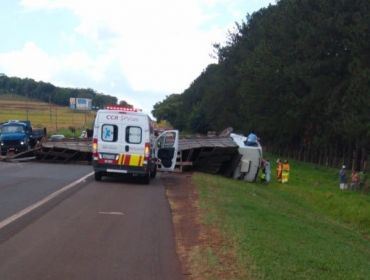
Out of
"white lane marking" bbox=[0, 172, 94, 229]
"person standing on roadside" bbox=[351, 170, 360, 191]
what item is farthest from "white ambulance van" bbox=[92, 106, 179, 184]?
"person standing on roadside" bbox=[351, 170, 360, 191]

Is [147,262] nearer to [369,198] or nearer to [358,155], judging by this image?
[369,198]

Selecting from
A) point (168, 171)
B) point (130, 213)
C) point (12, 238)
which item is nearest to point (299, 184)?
point (168, 171)

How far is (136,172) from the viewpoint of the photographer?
25.6m

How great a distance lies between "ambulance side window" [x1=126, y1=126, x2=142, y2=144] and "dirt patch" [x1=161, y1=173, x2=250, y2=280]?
7.18 metres

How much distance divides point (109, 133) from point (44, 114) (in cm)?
10334

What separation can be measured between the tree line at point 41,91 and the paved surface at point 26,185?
128 metres

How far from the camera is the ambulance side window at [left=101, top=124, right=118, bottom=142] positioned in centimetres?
2561

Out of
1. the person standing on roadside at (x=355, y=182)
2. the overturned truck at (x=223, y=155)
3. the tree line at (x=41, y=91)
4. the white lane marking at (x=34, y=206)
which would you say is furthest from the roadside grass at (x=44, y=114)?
the white lane marking at (x=34, y=206)

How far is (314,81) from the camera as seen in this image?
52750mm

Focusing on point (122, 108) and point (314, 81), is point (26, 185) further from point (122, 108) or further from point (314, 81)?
point (314, 81)

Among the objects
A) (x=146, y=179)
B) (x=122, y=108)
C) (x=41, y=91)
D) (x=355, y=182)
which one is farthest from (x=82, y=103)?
(x=146, y=179)

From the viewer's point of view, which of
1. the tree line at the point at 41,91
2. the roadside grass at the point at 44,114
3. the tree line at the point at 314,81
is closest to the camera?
the tree line at the point at 314,81

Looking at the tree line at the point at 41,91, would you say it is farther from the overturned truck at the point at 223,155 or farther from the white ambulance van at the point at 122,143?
the white ambulance van at the point at 122,143

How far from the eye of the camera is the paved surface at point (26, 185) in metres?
16.4
